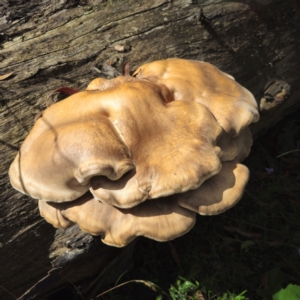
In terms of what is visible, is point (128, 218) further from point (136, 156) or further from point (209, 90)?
point (209, 90)

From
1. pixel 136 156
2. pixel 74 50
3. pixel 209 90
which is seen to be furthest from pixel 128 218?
pixel 74 50

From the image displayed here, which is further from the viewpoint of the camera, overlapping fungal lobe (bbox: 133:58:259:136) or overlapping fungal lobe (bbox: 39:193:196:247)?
overlapping fungal lobe (bbox: 133:58:259:136)

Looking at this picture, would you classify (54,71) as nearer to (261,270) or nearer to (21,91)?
(21,91)

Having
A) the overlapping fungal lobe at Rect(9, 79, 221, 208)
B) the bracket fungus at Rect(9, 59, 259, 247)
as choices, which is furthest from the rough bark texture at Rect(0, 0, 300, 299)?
the overlapping fungal lobe at Rect(9, 79, 221, 208)

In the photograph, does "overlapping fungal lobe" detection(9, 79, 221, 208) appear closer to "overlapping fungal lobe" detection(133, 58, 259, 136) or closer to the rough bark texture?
"overlapping fungal lobe" detection(133, 58, 259, 136)

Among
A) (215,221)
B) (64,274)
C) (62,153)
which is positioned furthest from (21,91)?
(215,221)

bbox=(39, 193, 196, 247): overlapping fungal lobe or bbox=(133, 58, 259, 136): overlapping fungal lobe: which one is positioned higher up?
bbox=(133, 58, 259, 136): overlapping fungal lobe
